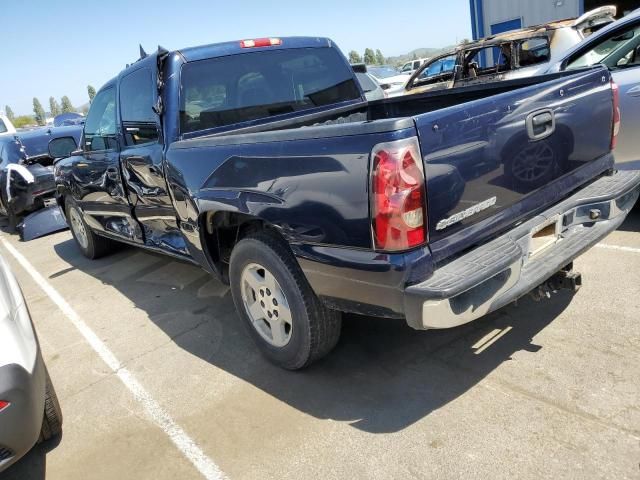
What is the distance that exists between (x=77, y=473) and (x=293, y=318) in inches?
51.7

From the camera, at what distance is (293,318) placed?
2.80 meters

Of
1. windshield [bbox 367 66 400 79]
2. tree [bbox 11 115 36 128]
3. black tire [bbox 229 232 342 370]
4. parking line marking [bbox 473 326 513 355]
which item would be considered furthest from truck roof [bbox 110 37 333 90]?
tree [bbox 11 115 36 128]

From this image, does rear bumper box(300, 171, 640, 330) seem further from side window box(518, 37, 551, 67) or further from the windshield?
the windshield

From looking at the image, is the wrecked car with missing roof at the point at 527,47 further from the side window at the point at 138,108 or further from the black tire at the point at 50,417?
the black tire at the point at 50,417

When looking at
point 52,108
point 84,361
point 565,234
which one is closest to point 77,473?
point 84,361

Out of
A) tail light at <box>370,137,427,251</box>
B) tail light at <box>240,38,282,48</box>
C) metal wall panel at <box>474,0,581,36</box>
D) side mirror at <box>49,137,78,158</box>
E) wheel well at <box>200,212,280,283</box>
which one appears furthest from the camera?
metal wall panel at <box>474,0,581,36</box>

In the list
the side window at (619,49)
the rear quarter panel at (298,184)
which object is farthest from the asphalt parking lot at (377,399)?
the side window at (619,49)

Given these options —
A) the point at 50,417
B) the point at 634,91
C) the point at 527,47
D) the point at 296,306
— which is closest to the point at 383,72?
the point at 527,47

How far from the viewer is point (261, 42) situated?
155 inches

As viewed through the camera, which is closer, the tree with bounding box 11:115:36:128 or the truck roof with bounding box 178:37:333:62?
the truck roof with bounding box 178:37:333:62

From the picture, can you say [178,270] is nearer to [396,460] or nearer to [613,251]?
[396,460]

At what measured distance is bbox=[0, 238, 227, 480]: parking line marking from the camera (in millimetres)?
2480

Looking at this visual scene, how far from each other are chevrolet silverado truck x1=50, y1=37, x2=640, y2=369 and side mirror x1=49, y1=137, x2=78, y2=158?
2.08 metres

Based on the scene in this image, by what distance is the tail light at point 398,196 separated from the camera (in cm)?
209
